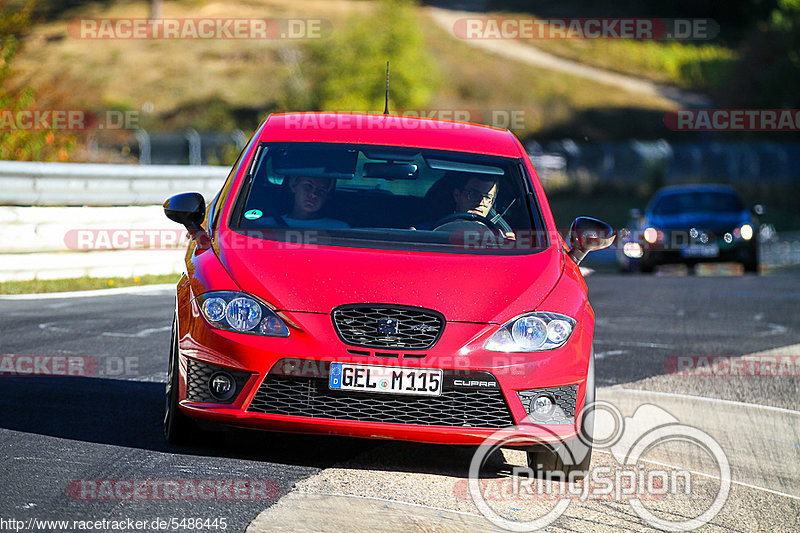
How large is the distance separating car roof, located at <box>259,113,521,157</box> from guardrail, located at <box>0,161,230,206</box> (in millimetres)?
6798

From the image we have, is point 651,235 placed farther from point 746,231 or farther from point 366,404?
point 366,404

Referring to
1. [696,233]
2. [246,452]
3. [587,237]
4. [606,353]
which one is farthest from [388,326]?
[696,233]

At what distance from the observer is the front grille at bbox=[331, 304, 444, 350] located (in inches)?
223

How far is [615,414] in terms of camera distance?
7.89 meters

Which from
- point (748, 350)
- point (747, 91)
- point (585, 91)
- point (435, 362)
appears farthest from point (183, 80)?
point (435, 362)

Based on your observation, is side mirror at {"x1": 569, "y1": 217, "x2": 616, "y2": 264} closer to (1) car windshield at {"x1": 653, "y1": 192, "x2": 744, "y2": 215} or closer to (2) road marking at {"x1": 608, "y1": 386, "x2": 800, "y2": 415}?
(2) road marking at {"x1": 608, "y1": 386, "x2": 800, "y2": 415}

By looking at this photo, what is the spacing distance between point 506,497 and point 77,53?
74916 mm

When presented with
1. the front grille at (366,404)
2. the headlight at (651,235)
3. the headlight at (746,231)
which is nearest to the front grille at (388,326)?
the front grille at (366,404)

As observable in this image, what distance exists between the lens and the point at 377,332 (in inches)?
223

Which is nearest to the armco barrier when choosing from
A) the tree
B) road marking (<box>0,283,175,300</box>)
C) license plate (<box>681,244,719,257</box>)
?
road marking (<box>0,283,175,300</box>)

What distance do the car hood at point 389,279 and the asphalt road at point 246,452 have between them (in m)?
0.81

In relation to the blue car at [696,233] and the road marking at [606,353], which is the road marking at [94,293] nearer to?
the road marking at [606,353]

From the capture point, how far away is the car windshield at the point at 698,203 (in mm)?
21938

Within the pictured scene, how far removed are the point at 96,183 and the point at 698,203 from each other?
448 inches
